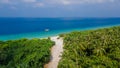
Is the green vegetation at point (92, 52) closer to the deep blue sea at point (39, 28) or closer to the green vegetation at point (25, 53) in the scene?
the green vegetation at point (25, 53)

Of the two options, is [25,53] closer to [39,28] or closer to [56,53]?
[56,53]

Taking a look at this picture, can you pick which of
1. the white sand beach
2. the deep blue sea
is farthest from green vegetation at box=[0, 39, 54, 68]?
the deep blue sea

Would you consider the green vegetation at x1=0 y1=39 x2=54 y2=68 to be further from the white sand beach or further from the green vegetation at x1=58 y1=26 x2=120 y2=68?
the green vegetation at x1=58 y1=26 x2=120 y2=68

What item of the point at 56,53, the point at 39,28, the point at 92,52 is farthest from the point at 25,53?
the point at 39,28

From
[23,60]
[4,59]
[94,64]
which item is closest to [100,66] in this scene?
[94,64]

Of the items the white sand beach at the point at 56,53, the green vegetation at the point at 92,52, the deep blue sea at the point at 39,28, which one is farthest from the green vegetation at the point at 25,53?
the deep blue sea at the point at 39,28

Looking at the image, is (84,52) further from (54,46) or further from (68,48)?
(54,46)
